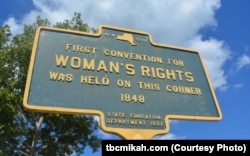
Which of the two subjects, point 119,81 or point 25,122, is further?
point 25,122

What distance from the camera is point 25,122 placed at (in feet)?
56.2

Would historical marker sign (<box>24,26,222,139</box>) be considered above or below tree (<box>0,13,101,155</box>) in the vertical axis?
below

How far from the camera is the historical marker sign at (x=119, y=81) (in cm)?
422

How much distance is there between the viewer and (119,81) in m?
4.73

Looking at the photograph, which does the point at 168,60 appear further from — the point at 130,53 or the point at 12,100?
the point at 12,100

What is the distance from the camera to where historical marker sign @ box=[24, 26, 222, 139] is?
4.22 meters

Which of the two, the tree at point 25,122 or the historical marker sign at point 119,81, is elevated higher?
the tree at point 25,122

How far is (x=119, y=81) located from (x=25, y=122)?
13.9m

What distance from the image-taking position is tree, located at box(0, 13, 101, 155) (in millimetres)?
16125

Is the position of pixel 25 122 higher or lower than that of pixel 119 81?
higher

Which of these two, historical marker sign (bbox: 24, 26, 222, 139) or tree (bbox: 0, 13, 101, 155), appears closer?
historical marker sign (bbox: 24, 26, 222, 139)

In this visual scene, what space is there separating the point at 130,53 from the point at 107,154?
2.05 m

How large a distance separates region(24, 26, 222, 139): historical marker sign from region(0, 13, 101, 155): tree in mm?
11971

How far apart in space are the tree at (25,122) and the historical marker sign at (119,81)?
1197 centimetres
